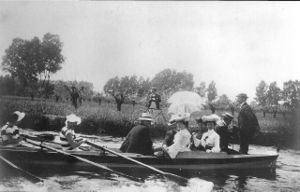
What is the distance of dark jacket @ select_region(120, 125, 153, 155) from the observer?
6.51 meters

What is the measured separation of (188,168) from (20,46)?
5562 mm

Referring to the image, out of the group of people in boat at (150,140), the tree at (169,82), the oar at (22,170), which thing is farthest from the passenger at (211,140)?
the tree at (169,82)

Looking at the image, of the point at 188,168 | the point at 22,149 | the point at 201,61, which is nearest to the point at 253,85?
the point at 201,61

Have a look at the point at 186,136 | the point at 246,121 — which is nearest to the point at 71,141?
the point at 186,136

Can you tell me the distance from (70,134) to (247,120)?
170 inches

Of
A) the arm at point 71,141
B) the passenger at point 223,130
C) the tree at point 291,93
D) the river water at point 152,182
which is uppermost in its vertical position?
the tree at point 291,93

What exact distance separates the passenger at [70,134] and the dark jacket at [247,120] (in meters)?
3.94

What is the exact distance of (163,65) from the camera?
9.91 metres

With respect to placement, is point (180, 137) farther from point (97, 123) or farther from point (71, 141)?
point (97, 123)

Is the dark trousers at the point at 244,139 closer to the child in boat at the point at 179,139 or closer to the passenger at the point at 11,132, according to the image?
the child in boat at the point at 179,139

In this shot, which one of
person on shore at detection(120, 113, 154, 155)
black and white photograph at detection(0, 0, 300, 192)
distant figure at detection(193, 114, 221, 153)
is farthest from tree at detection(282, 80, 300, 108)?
person on shore at detection(120, 113, 154, 155)

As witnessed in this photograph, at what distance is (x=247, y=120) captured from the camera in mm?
7773

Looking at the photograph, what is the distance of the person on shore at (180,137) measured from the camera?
633 centimetres

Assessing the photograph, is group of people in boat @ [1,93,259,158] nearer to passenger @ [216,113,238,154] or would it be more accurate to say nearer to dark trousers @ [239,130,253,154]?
passenger @ [216,113,238,154]
